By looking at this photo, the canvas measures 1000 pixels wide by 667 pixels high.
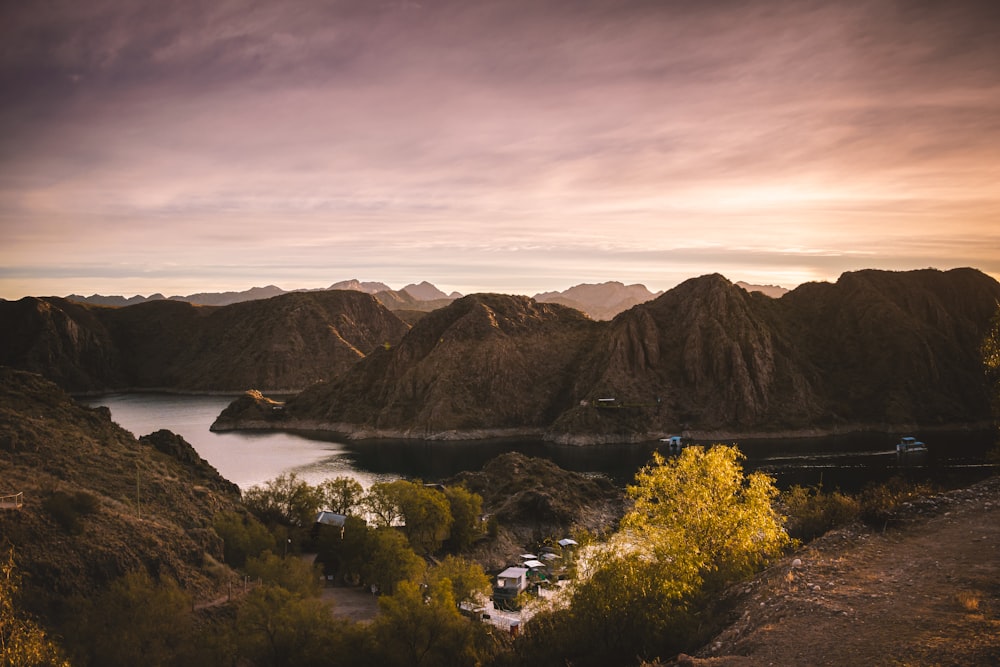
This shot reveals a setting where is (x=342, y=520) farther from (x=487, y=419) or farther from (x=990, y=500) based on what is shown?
(x=487, y=419)

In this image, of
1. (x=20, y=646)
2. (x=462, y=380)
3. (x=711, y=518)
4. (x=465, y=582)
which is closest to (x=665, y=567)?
(x=711, y=518)

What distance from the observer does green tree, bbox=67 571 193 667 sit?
31.6 m

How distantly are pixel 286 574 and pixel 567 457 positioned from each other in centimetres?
8810

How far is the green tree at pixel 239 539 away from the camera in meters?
52.3

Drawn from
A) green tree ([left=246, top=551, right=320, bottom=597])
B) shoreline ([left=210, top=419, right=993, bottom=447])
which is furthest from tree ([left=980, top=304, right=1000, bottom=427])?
shoreline ([left=210, top=419, right=993, bottom=447])

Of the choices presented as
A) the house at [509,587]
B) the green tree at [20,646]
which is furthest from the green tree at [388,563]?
the green tree at [20,646]

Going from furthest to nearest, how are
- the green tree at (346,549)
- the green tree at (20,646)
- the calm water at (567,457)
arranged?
the calm water at (567,457), the green tree at (346,549), the green tree at (20,646)

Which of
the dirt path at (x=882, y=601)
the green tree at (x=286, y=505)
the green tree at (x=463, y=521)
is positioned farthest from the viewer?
the green tree at (x=286, y=505)

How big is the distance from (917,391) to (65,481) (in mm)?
175121

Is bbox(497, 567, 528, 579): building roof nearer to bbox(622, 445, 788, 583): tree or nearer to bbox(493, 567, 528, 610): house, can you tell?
bbox(493, 567, 528, 610): house

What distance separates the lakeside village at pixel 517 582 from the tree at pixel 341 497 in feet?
6.48

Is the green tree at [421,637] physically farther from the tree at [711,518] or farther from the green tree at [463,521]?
the green tree at [463,521]

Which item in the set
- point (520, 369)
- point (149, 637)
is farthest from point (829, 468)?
point (149, 637)

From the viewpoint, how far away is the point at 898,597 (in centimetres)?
2105
